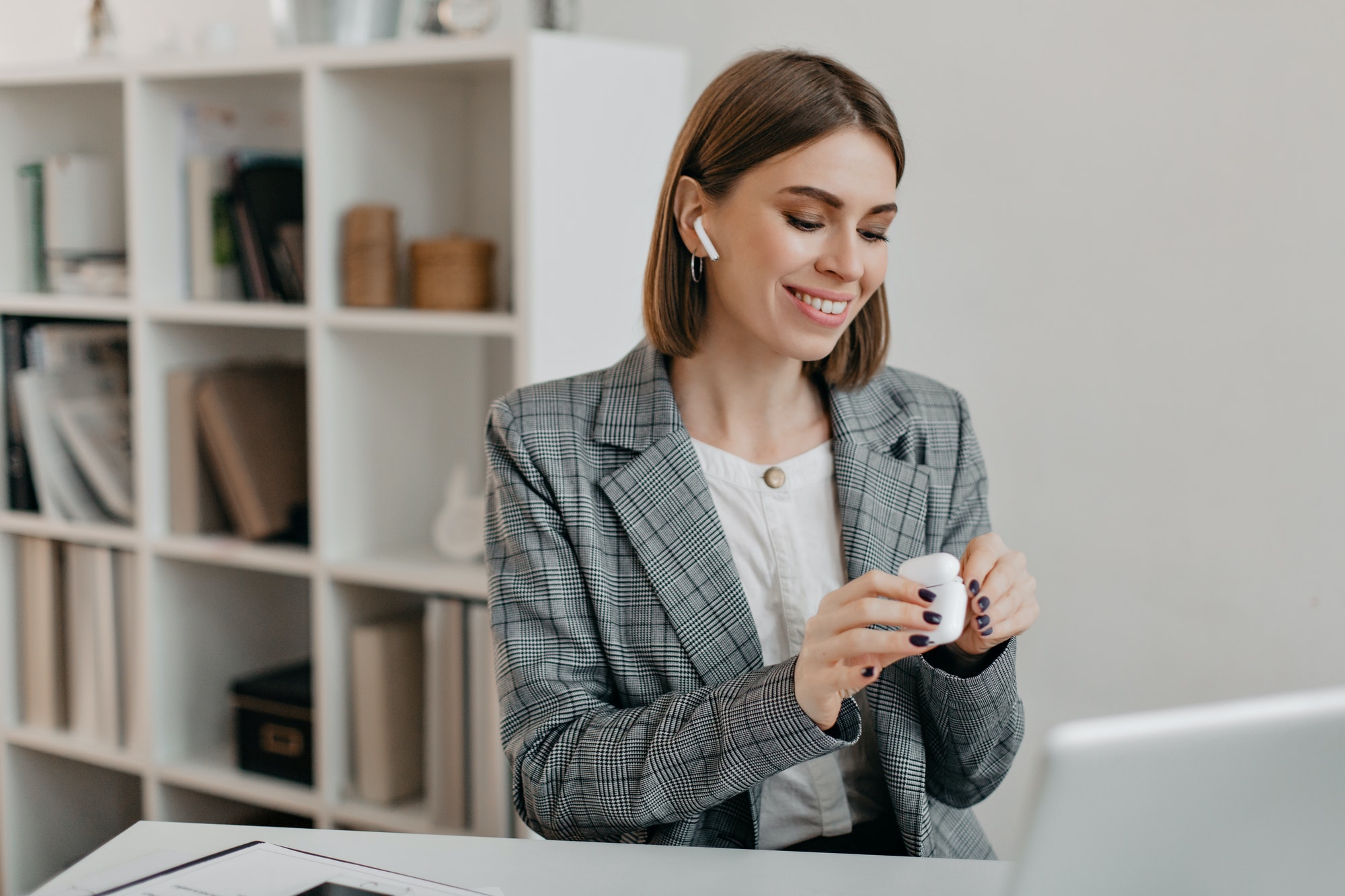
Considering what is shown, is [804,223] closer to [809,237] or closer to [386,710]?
[809,237]

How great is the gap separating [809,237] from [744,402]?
23 cm

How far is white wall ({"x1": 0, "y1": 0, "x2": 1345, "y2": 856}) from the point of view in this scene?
1670mm

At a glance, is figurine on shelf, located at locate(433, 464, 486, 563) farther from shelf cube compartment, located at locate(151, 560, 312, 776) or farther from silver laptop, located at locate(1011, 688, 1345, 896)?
silver laptop, located at locate(1011, 688, 1345, 896)

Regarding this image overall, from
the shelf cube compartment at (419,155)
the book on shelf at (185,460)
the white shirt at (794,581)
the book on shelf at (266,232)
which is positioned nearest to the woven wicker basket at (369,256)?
the shelf cube compartment at (419,155)

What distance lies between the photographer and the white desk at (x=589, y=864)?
3.31 ft

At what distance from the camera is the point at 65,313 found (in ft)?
7.78

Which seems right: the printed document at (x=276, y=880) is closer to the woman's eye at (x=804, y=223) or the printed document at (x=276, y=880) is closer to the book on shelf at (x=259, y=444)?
the woman's eye at (x=804, y=223)

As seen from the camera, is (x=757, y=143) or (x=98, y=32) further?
(x=98, y=32)

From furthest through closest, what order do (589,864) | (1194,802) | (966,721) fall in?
(966,721)
(589,864)
(1194,802)

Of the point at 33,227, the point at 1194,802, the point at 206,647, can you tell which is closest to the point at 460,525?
the point at 206,647

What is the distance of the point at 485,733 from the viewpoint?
210 centimetres

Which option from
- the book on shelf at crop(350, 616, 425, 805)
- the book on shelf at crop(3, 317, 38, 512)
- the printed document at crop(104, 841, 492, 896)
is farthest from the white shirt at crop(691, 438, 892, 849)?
the book on shelf at crop(3, 317, 38, 512)

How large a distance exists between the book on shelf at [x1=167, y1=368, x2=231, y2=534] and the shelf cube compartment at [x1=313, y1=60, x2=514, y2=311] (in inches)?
16.5

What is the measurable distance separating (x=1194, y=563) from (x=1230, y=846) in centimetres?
119
